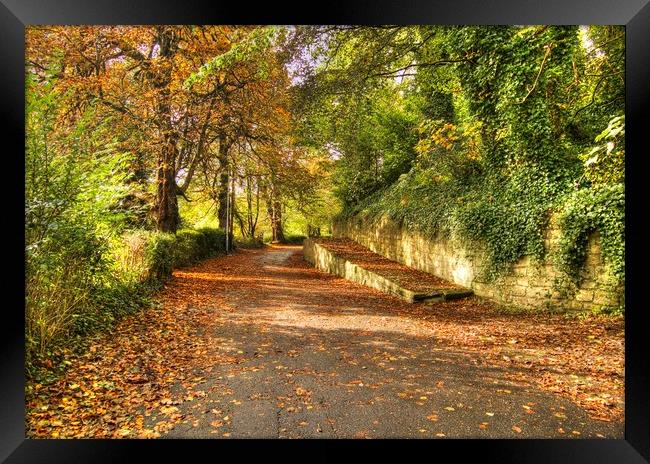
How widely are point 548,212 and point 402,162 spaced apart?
28.5ft

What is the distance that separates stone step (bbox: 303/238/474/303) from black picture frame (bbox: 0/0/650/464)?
529 cm

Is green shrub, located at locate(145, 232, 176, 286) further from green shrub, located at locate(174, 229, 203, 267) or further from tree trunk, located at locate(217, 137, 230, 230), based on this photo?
tree trunk, located at locate(217, 137, 230, 230)

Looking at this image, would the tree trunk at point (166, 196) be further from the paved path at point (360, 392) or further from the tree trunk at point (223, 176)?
the paved path at point (360, 392)

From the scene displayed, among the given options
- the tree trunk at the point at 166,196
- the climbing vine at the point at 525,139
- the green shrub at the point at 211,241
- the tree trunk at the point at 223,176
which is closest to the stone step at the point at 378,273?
the climbing vine at the point at 525,139

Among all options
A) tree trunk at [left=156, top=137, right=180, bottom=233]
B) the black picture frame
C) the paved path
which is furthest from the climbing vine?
tree trunk at [left=156, top=137, right=180, bottom=233]

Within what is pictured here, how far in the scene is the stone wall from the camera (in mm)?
6086

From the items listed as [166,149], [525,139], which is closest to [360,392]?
[525,139]

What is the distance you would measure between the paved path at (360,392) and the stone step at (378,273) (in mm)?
2230

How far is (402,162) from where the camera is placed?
49.5 ft

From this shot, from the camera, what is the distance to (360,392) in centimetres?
349

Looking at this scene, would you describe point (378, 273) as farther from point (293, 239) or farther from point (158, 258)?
point (293, 239)
